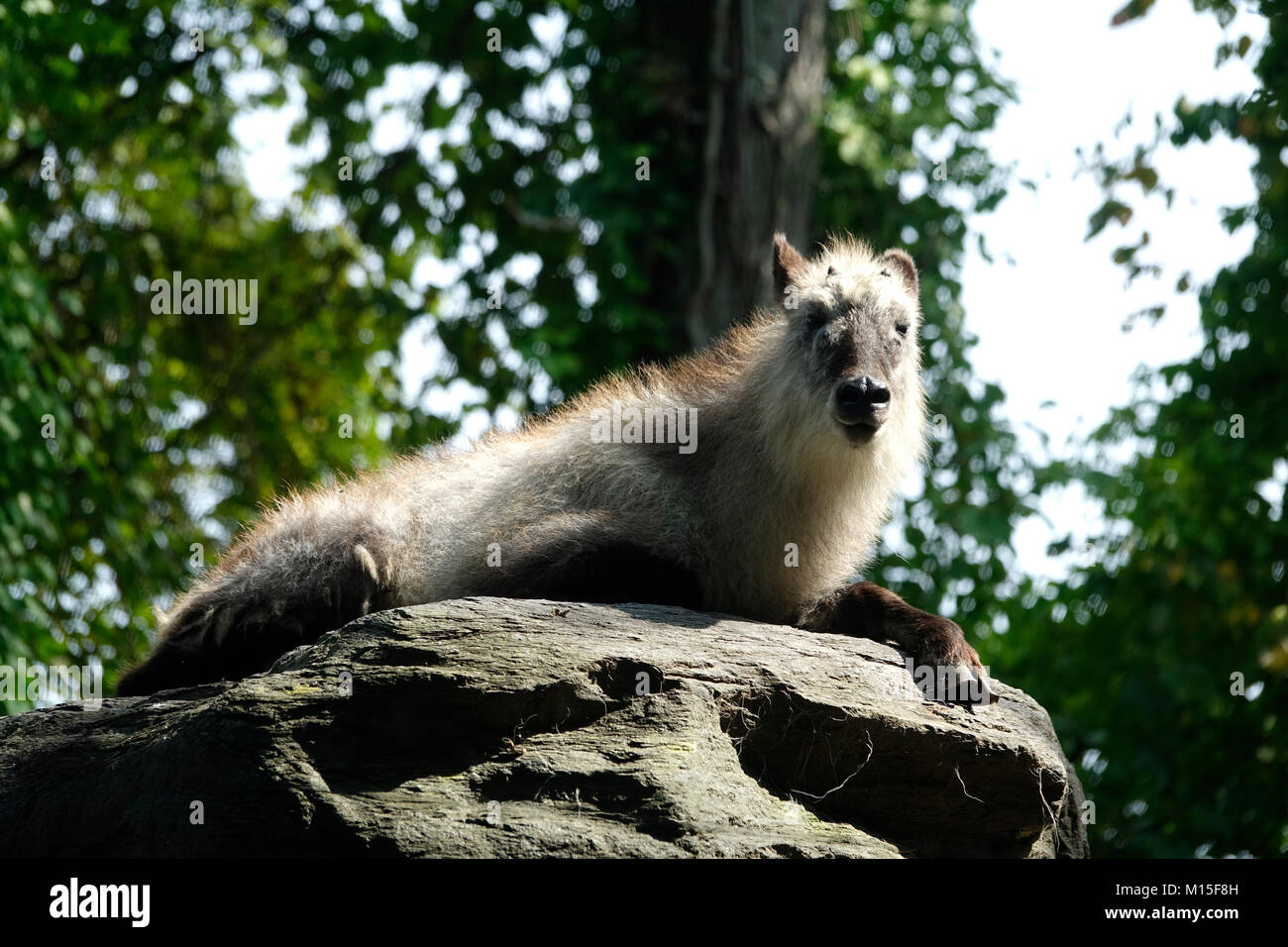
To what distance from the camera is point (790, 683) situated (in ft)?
18.9

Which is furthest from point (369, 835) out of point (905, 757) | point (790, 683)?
A: point (905, 757)

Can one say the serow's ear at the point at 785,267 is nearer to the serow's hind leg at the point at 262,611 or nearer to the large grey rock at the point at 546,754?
the large grey rock at the point at 546,754

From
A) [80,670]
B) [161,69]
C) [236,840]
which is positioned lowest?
[80,670]

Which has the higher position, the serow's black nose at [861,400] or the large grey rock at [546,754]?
the serow's black nose at [861,400]

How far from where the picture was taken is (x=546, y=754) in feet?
17.1

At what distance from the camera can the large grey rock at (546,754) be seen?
4.89 meters

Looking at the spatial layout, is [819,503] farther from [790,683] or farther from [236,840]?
[236,840]

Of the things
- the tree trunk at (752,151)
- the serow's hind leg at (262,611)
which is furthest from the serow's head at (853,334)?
the tree trunk at (752,151)

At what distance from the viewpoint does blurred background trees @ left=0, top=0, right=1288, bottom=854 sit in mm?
11766

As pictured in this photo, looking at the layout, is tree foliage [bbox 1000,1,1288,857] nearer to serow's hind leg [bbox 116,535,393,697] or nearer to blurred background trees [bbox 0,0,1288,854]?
blurred background trees [bbox 0,0,1288,854]

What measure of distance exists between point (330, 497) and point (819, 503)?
2.74 m

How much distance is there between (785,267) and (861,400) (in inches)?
62.9

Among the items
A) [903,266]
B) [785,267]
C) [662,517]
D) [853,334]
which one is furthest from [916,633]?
[903,266]

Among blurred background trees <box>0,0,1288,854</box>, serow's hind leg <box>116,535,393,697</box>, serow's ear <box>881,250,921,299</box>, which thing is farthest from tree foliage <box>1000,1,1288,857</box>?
serow's hind leg <box>116,535,393,697</box>
